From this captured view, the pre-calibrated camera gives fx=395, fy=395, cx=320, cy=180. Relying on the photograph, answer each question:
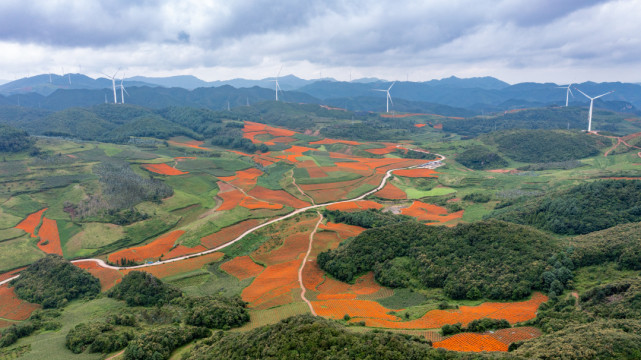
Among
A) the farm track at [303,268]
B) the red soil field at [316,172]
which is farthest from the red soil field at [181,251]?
the red soil field at [316,172]

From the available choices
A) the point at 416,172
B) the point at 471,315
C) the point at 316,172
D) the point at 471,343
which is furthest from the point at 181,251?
the point at 416,172

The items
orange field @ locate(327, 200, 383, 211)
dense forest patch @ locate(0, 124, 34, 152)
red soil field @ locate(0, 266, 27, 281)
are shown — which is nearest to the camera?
red soil field @ locate(0, 266, 27, 281)

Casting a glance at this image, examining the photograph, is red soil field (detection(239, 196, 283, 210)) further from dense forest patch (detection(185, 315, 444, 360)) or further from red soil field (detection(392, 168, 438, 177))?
dense forest patch (detection(185, 315, 444, 360))

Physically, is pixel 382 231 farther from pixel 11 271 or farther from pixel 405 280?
pixel 11 271

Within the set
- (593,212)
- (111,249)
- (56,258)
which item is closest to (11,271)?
(56,258)

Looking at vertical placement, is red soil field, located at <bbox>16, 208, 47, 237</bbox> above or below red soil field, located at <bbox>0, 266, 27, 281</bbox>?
above

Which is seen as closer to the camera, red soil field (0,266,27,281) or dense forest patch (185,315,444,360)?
dense forest patch (185,315,444,360)

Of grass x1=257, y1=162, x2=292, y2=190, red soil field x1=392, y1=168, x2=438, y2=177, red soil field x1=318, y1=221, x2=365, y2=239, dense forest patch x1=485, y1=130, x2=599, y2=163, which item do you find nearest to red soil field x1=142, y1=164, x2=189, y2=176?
grass x1=257, y1=162, x2=292, y2=190
